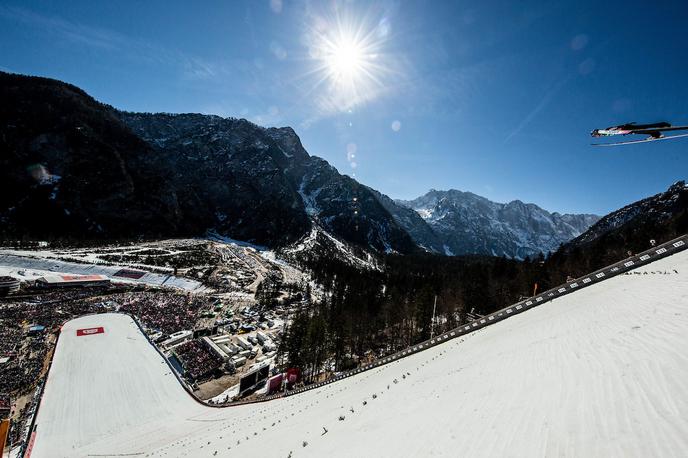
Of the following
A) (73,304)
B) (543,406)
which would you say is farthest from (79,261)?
(543,406)

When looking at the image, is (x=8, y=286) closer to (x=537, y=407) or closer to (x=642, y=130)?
(x=537, y=407)

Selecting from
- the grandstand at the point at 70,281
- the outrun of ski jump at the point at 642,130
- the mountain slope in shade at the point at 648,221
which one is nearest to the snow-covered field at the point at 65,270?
the grandstand at the point at 70,281

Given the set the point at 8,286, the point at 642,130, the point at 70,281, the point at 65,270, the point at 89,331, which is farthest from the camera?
the point at 65,270

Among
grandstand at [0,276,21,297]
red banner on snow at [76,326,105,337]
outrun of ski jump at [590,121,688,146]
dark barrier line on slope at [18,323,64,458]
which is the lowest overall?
dark barrier line on slope at [18,323,64,458]

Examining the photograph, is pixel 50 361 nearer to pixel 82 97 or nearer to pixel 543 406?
pixel 543 406

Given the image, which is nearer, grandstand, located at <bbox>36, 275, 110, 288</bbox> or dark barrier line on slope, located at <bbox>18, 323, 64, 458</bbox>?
dark barrier line on slope, located at <bbox>18, 323, 64, 458</bbox>

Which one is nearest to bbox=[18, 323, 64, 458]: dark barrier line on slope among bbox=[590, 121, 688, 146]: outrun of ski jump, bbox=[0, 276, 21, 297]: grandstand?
bbox=[590, 121, 688, 146]: outrun of ski jump

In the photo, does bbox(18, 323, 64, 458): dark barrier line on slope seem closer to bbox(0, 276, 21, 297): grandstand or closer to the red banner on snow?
the red banner on snow

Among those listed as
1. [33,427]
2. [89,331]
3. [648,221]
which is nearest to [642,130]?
[33,427]

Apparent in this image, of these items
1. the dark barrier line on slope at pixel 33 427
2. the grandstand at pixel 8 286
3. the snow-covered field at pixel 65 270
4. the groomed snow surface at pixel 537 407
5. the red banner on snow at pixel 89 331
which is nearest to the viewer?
the groomed snow surface at pixel 537 407

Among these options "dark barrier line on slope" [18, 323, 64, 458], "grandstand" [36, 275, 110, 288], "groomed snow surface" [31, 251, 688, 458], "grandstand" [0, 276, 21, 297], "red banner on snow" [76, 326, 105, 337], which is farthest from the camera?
"grandstand" [36, 275, 110, 288]

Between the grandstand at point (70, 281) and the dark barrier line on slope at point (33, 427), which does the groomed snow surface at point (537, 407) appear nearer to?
the dark barrier line on slope at point (33, 427)
